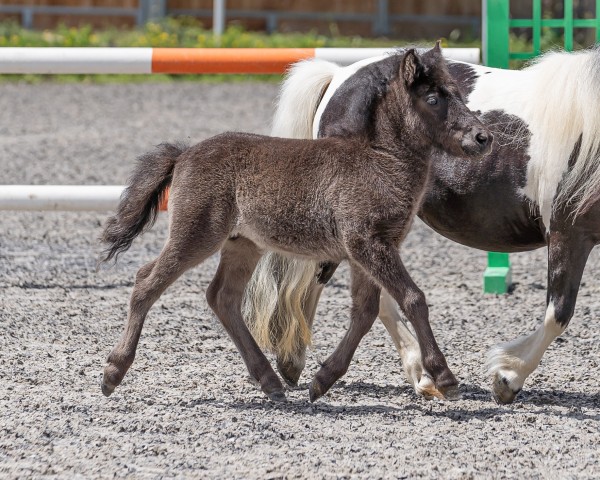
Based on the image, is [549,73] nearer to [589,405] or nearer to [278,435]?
[589,405]

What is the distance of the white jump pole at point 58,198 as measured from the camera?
6676mm

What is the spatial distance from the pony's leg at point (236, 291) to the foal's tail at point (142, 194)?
0.35m

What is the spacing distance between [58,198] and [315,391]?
282 centimetres

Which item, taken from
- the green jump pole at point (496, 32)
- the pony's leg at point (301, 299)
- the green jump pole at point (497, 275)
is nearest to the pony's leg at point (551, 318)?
the pony's leg at point (301, 299)

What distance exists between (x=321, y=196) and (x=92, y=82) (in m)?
14.0

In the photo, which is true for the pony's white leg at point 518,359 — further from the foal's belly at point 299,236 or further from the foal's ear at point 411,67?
the foal's ear at point 411,67

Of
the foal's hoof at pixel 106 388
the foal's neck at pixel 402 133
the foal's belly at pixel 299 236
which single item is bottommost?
the foal's hoof at pixel 106 388

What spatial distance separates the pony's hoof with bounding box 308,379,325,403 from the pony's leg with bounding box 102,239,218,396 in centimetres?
65

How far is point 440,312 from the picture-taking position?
633 centimetres

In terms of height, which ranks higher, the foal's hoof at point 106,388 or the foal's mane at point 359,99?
the foal's mane at point 359,99

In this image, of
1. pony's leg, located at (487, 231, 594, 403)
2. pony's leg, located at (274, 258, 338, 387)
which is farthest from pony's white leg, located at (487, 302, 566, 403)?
pony's leg, located at (274, 258, 338, 387)

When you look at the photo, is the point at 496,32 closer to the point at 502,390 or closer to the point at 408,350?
the point at 408,350

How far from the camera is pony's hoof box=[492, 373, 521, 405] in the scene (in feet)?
15.0

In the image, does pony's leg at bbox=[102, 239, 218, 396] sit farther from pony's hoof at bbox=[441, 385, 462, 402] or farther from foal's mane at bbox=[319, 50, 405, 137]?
pony's hoof at bbox=[441, 385, 462, 402]
